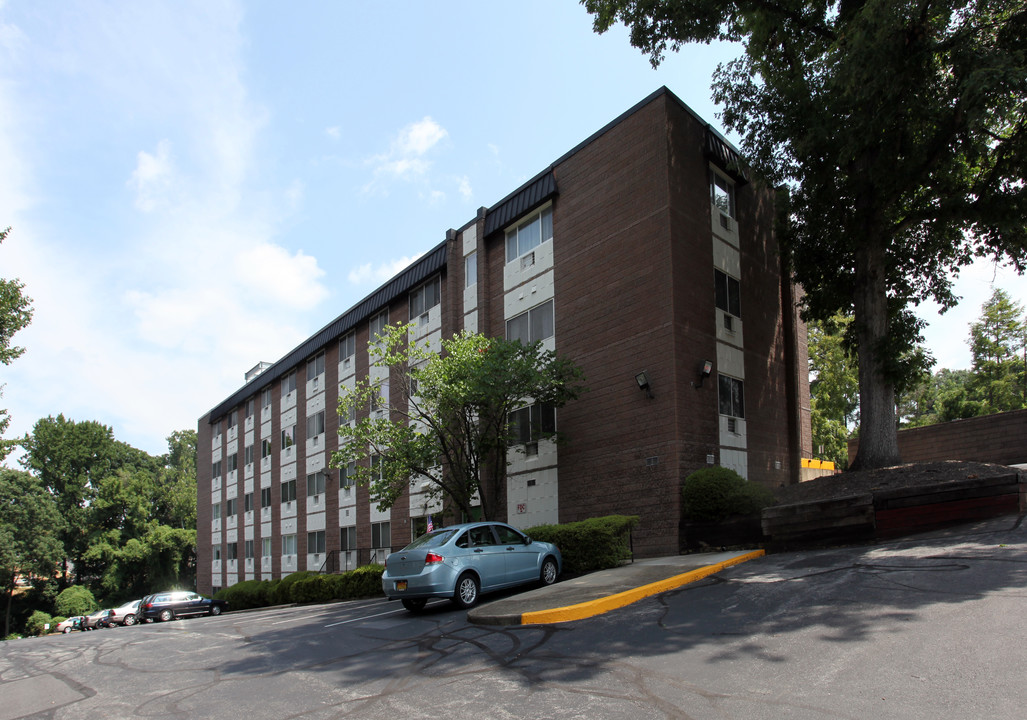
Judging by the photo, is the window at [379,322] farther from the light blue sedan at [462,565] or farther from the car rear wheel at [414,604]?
the car rear wheel at [414,604]

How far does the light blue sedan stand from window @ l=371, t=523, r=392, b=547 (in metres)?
15.8

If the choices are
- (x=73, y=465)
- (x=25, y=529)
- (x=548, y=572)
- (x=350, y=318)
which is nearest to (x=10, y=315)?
(x=350, y=318)

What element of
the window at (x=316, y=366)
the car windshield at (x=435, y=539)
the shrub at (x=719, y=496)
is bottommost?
the car windshield at (x=435, y=539)

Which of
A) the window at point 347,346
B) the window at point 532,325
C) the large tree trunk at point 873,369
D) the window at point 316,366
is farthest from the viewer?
the window at point 316,366

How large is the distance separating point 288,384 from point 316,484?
7182 mm

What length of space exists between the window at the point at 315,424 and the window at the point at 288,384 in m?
3.40

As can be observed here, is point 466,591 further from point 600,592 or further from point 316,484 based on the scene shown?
point 316,484

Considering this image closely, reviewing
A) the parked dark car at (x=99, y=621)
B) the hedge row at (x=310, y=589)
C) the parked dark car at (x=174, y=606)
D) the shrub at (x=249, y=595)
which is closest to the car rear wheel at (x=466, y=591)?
the hedge row at (x=310, y=589)

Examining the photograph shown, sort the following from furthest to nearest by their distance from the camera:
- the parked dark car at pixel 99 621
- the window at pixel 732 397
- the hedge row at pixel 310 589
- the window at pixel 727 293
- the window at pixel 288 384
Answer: the window at pixel 288 384 → the parked dark car at pixel 99 621 → the hedge row at pixel 310 589 → the window at pixel 727 293 → the window at pixel 732 397

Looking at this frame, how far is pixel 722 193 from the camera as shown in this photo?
20.9 m

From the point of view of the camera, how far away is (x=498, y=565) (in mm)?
13336

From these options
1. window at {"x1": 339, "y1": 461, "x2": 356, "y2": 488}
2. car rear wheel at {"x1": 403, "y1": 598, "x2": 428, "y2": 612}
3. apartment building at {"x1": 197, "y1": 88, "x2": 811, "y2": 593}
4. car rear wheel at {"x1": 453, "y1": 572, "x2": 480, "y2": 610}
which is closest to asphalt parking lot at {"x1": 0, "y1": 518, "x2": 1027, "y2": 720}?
car rear wheel at {"x1": 453, "y1": 572, "x2": 480, "y2": 610}

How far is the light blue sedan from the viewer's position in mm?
12500

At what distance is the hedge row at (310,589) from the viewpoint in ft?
71.1
